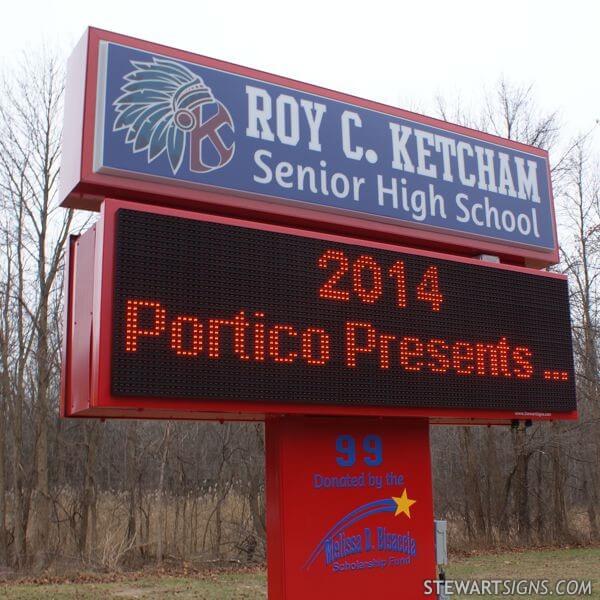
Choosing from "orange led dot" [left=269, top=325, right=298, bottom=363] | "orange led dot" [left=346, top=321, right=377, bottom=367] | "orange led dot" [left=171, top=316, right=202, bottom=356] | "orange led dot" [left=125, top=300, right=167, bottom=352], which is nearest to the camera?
"orange led dot" [left=125, top=300, right=167, bottom=352]

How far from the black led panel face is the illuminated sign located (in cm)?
87

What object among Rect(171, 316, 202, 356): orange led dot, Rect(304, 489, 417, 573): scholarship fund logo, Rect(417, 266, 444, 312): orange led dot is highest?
Rect(417, 266, 444, 312): orange led dot

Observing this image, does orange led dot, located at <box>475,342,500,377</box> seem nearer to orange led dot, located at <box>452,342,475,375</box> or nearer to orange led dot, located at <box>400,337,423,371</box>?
orange led dot, located at <box>452,342,475,375</box>

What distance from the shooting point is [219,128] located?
6.18 metres

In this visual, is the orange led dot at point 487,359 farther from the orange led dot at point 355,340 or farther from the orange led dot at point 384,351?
the orange led dot at point 355,340

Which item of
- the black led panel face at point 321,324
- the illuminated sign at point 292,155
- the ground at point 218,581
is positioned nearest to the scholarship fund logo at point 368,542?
the black led panel face at point 321,324

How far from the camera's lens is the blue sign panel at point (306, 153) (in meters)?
5.80

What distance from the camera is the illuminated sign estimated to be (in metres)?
5.74

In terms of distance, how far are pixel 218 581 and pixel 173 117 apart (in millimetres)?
10178

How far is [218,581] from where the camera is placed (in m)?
13.7

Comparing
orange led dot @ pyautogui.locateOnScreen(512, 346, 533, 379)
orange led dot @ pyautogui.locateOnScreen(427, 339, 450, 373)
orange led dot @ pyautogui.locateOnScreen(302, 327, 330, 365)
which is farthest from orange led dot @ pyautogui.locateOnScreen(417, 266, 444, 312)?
orange led dot @ pyautogui.locateOnScreen(302, 327, 330, 365)

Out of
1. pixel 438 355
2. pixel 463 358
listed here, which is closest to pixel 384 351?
pixel 438 355

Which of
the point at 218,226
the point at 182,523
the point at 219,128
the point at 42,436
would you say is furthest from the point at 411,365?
the point at 182,523

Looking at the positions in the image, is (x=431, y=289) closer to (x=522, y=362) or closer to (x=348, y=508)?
(x=522, y=362)
